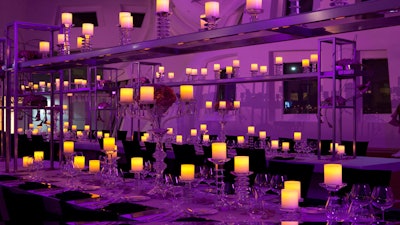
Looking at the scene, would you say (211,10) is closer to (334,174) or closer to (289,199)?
(334,174)

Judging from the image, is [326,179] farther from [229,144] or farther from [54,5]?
[54,5]

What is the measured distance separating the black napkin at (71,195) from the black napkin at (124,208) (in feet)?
1.38

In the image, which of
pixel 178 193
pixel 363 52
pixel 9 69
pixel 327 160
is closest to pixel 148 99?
pixel 178 193

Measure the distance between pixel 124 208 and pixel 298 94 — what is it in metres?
8.23

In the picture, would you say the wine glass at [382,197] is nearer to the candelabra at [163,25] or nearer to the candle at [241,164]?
the candle at [241,164]

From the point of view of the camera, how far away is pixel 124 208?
11.0ft

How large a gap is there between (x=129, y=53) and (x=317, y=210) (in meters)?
2.15

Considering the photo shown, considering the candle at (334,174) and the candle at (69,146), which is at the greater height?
the candle at (69,146)

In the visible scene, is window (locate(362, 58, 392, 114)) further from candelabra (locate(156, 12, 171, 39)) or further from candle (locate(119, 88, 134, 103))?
candle (locate(119, 88, 134, 103))

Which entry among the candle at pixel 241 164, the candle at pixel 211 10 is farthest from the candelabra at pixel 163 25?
the candle at pixel 241 164

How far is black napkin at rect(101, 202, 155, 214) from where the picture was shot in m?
3.30

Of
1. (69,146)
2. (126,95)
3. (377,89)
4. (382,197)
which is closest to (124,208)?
(126,95)

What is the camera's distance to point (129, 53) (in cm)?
454

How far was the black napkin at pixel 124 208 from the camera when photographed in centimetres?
330
